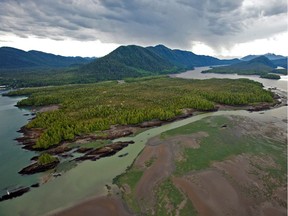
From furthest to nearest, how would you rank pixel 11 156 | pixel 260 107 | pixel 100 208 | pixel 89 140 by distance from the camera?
pixel 260 107 → pixel 89 140 → pixel 11 156 → pixel 100 208

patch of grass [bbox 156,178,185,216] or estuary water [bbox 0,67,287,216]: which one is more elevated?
patch of grass [bbox 156,178,185,216]

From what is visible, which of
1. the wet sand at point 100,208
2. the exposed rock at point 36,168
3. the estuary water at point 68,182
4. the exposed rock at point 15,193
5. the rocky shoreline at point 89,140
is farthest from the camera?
the rocky shoreline at point 89,140

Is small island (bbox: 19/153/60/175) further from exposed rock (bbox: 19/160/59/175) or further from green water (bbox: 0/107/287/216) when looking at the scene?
green water (bbox: 0/107/287/216)

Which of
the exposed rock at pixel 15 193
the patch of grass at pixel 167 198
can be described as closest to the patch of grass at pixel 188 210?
the patch of grass at pixel 167 198

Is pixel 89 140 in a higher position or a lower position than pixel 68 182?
lower

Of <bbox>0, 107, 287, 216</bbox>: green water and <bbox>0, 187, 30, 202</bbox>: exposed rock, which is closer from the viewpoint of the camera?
<bbox>0, 107, 287, 216</bbox>: green water

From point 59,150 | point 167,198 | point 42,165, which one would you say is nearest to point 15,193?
point 42,165

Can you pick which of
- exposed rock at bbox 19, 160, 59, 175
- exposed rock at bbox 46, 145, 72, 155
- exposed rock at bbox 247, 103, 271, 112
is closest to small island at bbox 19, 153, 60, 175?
exposed rock at bbox 19, 160, 59, 175

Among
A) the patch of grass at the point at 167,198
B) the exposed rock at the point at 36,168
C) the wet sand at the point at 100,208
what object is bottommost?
the exposed rock at the point at 36,168

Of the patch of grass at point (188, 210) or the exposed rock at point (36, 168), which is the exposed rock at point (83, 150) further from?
the patch of grass at point (188, 210)

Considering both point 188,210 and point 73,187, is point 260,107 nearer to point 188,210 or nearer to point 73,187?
point 188,210

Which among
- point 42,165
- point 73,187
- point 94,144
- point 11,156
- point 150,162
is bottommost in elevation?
point 11,156

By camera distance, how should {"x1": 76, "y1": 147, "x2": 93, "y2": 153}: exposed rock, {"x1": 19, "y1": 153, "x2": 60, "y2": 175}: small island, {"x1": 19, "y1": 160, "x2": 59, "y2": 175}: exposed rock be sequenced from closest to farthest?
1. {"x1": 19, "y1": 160, "x2": 59, "y2": 175}: exposed rock
2. {"x1": 19, "y1": 153, "x2": 60, "y2": 175}: small island
3. {"x1": 76, "y1": 147, "x2": 93, "y2": 153}: exposed rock
